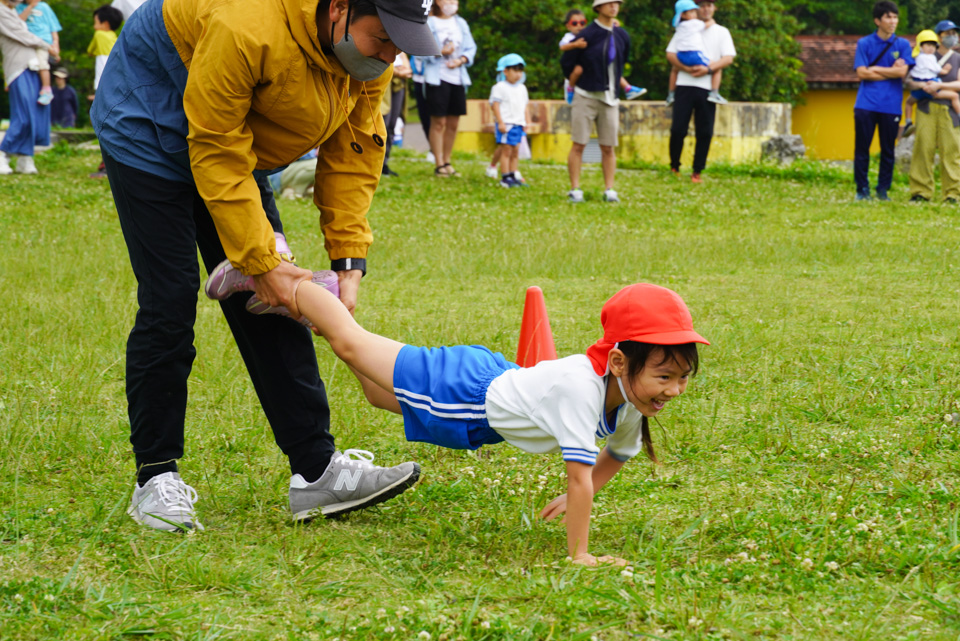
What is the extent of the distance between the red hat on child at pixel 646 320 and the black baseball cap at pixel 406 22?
876 mm

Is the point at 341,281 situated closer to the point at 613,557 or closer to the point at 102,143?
the point at 102,143

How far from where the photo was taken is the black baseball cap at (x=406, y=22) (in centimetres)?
291

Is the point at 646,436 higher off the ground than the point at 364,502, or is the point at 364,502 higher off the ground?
the point at 646,436

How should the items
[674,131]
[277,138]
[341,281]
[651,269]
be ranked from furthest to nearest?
[674,131] → [651,269] → [341,281] → [277,138]

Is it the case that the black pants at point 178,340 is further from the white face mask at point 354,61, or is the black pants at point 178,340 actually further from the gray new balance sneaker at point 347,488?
the white face mask at point 354,61

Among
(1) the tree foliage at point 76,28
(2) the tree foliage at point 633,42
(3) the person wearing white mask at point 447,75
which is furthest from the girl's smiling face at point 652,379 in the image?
(1) the tree foliage at point 76,28

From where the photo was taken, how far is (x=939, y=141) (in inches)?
526

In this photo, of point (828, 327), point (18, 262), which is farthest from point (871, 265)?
point (18, 262)

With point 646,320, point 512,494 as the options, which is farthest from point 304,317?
point 646,320

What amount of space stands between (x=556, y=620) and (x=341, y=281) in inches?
57.3

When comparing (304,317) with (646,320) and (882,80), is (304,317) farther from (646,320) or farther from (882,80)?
(882,80)

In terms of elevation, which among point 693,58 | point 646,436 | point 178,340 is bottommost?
point 646,436

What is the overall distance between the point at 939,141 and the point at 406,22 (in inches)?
473

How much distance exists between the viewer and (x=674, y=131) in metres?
14.8
